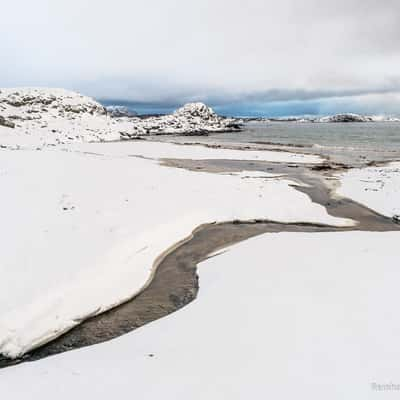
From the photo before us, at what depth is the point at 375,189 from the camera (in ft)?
64.2

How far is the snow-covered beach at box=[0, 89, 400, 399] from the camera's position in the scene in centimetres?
463

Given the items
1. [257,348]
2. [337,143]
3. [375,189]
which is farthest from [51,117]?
[257,348]

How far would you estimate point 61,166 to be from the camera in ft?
62.7

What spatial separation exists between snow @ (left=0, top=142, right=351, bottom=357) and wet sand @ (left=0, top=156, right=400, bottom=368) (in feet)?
0.91

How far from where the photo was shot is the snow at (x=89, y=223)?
272 inches

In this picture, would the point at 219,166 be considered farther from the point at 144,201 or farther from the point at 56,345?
the point at 56,345

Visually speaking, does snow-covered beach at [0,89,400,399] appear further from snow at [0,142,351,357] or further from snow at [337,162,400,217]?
snow at [337,162,400,217]

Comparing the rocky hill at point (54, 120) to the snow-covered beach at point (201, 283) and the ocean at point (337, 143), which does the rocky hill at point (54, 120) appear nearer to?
the ocean at point (337, 143)

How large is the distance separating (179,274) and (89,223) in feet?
13.8

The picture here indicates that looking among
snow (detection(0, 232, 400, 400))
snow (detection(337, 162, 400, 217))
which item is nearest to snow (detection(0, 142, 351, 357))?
snow (detection(0, 232, 400, 400))

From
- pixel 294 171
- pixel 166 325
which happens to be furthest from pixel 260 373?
pixel 294 171

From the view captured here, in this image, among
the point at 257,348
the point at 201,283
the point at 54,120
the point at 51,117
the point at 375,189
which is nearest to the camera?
the point at 257,348

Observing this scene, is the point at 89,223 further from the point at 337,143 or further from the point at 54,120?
the point at 54,120

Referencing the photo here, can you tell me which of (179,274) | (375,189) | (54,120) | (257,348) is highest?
(54,120)
